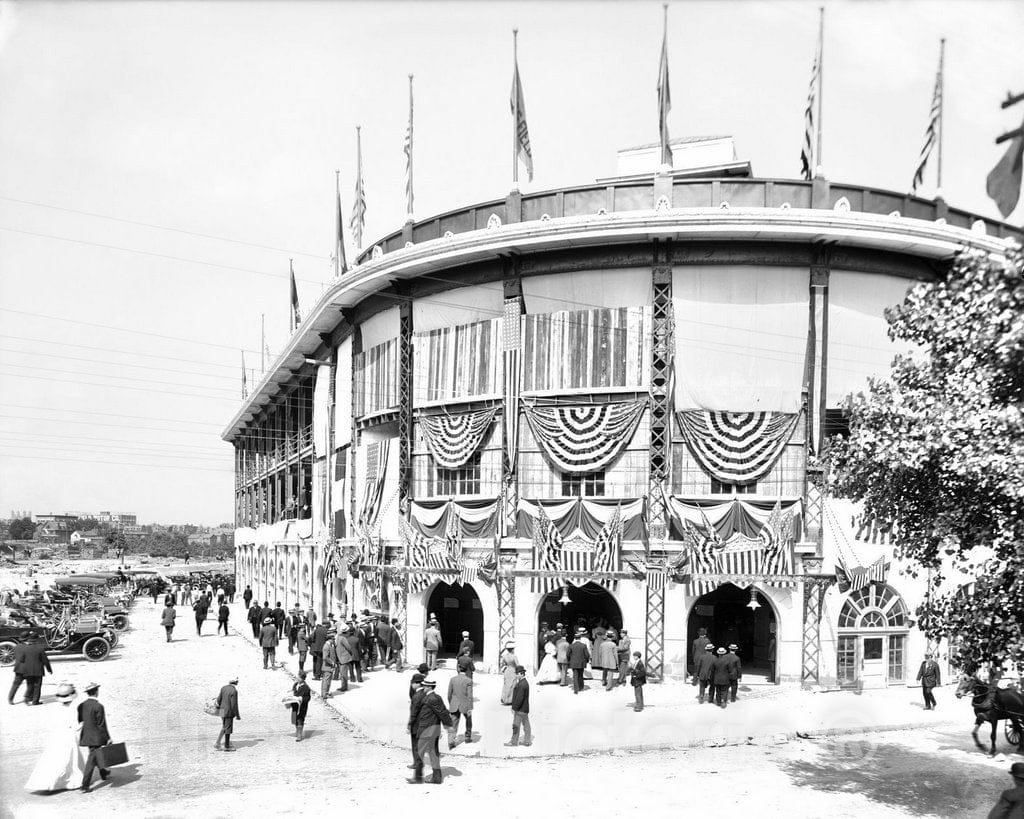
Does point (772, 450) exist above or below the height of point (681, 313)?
below

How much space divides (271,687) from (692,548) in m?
12.3

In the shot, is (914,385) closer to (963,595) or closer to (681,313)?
(963,595)

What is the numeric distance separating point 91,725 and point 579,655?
12.2 metres

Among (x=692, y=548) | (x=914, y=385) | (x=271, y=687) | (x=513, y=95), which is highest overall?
(x=513, y=95)

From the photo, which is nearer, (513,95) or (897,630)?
(897,630)

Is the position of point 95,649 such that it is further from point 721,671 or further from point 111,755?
point 721,671

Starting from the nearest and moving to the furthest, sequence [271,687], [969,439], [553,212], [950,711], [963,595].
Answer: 1. [969,439]
2. [963,595]
3. [950,711]
4. [271,687]
5. [553,212]

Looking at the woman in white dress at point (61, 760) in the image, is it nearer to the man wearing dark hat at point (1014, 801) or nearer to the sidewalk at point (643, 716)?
the sidewalk at point (643, 716)

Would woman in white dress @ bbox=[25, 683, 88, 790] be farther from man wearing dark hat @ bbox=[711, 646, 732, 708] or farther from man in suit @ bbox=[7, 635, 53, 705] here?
man wearing dark hat @ bbox=[711, 646, 732, 708]

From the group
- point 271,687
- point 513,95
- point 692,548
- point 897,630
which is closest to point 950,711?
point 897,630

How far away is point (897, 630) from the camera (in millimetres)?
25391

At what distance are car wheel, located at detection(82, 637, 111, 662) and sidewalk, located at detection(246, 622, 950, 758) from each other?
8700mm

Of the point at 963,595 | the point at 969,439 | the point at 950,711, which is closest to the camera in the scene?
the point at 969,439

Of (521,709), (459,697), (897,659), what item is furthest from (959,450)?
(897,659)
